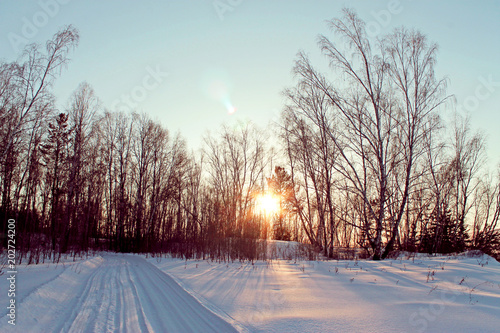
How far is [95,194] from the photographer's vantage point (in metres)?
30.9

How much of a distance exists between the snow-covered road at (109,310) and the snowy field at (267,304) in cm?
1

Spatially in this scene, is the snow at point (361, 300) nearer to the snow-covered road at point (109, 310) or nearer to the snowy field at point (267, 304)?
the snowy field at point (267, 304)

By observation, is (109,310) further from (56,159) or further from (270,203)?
(270,203)

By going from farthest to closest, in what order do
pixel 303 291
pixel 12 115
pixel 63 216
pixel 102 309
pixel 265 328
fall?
pixel 63 216, pixel 12 115, pixel 303 291, pixel 102 309, pixel 265 328

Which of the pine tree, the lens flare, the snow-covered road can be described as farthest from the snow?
the lens flare

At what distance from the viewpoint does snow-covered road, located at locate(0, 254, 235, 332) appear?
393 cm

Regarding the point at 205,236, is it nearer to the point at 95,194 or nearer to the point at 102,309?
the point at 102,309

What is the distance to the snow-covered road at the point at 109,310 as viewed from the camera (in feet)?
12.9

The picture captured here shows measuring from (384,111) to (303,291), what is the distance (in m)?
10.3

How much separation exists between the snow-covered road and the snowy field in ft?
0.04

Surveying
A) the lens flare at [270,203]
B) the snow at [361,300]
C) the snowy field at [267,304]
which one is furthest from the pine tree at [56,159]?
the lens flare at [270,203]

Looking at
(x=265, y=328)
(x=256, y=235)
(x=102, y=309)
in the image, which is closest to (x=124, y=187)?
(x=256, y=235)

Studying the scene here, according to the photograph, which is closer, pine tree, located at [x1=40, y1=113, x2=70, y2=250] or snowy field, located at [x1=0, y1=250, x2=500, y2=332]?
snowy field, located at [x1=0, y1=250, x2=500, y2=332]

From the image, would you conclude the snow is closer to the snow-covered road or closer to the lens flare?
the snow-covered road
